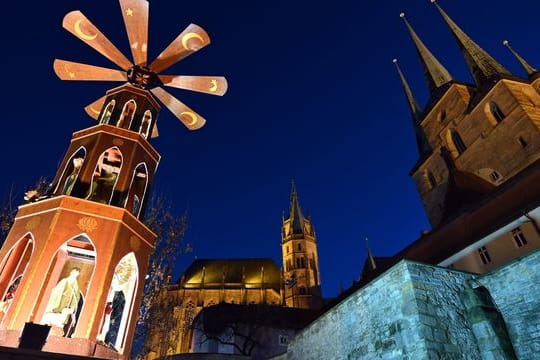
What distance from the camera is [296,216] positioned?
195 ft

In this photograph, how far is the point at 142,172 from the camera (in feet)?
28.8

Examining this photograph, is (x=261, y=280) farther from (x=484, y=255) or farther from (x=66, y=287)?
(x=66, y=287)

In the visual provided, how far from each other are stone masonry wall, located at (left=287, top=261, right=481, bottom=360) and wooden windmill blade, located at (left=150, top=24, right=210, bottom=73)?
8063mm

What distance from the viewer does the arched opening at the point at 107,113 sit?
8641mm

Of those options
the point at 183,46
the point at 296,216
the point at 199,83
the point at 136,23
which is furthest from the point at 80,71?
the point at 296,216

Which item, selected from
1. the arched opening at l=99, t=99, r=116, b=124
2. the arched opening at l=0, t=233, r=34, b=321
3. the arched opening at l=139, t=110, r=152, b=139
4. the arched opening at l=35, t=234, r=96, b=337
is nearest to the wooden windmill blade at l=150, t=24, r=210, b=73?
the arched opening at l=139, t=110, r=152, b=139

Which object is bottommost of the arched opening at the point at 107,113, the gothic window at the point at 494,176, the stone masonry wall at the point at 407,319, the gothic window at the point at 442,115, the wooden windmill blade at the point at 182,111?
the stone masonry wall at the point at 407,319

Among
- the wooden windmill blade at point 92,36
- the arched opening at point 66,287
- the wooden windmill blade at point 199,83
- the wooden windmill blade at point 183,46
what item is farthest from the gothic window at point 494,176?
the arched opening at point 66,287

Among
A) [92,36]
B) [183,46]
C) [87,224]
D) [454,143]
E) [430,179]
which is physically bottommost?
[87,224]

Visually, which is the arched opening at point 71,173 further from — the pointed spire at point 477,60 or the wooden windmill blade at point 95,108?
the pointed spire at point 477,60

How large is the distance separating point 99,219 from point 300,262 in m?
47.8

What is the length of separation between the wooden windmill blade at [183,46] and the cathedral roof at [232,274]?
152ft

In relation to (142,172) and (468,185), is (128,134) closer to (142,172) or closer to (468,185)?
(142,172)

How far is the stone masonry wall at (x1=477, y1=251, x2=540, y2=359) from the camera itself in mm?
8621
